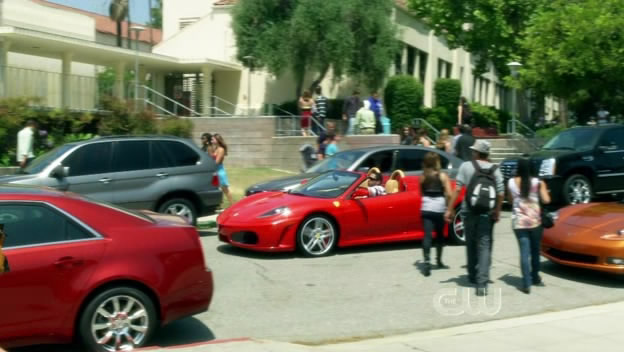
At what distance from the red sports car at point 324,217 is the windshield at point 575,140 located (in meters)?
6.03

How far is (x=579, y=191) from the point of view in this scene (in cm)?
1638

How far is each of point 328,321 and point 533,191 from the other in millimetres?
3000

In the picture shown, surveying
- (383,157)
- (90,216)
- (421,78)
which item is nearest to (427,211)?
(383,157)

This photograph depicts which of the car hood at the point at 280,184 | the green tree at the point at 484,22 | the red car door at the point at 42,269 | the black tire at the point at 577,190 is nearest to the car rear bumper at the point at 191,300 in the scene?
the red car door at the point at 42,269

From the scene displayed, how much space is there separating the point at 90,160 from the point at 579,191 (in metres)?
9.58

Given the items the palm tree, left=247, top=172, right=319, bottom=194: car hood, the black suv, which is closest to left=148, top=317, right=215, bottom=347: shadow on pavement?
left=247, top=172, right=319, bottom=194: car hood

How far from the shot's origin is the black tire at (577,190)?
1622 cm

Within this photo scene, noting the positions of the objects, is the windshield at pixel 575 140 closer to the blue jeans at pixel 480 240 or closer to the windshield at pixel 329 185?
the windshield at pixel 329 185

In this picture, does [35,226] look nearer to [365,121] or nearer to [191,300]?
[191,300]

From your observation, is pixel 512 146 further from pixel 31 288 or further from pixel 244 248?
pixel 31 288

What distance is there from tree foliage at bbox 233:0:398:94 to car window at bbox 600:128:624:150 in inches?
484

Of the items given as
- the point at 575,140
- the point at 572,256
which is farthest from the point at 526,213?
the point at 575,140

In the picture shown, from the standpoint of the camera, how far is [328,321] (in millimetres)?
8164

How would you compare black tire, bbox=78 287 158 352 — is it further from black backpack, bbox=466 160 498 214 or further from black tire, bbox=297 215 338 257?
black tire, bbox=297 215 338 257
